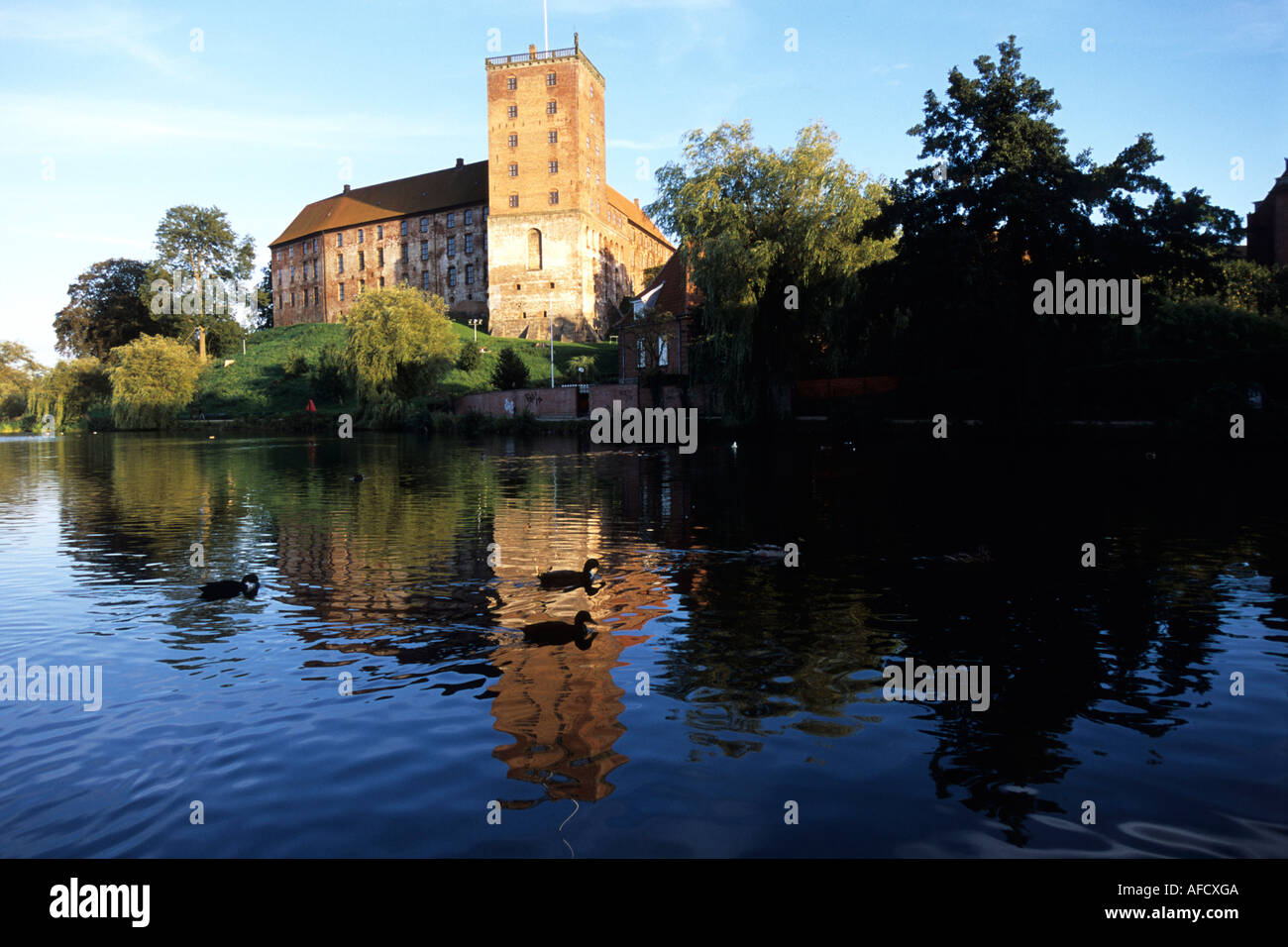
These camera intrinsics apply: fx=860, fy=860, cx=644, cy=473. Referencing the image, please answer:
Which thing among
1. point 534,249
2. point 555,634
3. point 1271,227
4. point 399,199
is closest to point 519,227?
point 534,249

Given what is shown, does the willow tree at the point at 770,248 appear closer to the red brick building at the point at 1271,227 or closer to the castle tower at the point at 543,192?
the red brick building at the point at 1271,227

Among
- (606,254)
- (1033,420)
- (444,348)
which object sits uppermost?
(606,254)

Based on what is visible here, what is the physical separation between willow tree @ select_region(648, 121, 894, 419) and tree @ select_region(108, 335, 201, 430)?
5919 cm

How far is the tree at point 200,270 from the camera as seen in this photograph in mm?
106062

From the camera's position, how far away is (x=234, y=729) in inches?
278

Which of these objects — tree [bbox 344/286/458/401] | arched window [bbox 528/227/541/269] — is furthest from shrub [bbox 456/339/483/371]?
arched window [bbox 528/227/541/269]

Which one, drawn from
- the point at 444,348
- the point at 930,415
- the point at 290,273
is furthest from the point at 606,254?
the point at 930,415

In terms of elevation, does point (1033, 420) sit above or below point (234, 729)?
above

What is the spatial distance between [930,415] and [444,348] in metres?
39.1

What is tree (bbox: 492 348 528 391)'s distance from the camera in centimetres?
7269

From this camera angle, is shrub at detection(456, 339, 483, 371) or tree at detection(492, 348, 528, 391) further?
shrub at detection(456, 339, 483, 371)

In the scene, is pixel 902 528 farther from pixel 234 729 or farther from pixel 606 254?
pixel 606 254

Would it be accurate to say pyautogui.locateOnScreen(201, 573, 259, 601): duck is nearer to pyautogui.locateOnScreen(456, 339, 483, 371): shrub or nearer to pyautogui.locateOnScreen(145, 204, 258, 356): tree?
pyautogui.locateOnScreen(456, 339, 483, 371): shrub
